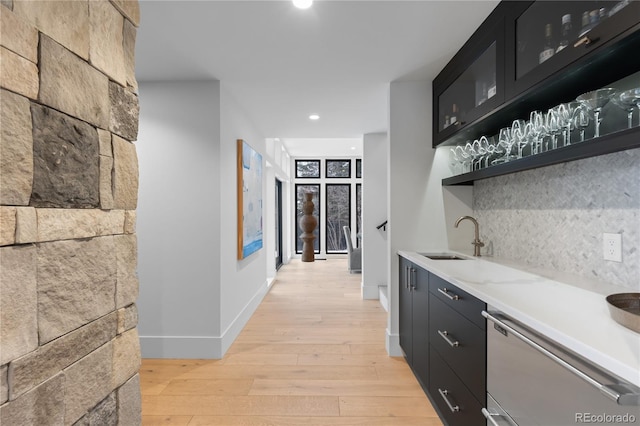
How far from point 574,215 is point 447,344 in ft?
3.12

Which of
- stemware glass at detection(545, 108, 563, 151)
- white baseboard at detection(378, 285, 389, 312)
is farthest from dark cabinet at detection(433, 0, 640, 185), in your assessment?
white baseboard at detection(378, 285, 389, 312)

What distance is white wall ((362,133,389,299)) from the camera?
4.65m

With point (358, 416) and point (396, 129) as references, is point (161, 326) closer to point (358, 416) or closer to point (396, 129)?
point (358, 416)

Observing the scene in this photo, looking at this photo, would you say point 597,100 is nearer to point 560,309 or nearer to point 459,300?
point 560,309

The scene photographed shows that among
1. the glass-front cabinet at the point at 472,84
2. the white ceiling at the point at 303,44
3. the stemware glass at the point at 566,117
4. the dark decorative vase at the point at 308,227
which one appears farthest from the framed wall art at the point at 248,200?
the dark decorative vase at the point at 308,227

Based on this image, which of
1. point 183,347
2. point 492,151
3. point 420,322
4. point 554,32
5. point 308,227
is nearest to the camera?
point 554,32

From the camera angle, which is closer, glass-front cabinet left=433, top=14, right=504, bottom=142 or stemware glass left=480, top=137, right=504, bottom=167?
glass-front cabinet left=433, top=14, right=504, bottom=142

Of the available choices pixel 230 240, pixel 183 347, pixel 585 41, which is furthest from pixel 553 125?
pixel 183 347

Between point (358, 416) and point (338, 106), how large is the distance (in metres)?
2.79

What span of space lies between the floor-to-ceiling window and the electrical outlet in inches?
277

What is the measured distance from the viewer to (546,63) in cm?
142

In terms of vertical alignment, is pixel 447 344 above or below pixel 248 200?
below

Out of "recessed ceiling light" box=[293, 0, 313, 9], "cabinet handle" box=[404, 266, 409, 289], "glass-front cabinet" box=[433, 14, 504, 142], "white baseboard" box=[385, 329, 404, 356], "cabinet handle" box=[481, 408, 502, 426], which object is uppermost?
"recessed ceiling light" box=[293, 0, 313, 9]

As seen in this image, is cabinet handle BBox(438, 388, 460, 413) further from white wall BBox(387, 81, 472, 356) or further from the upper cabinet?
the upper cabinet
